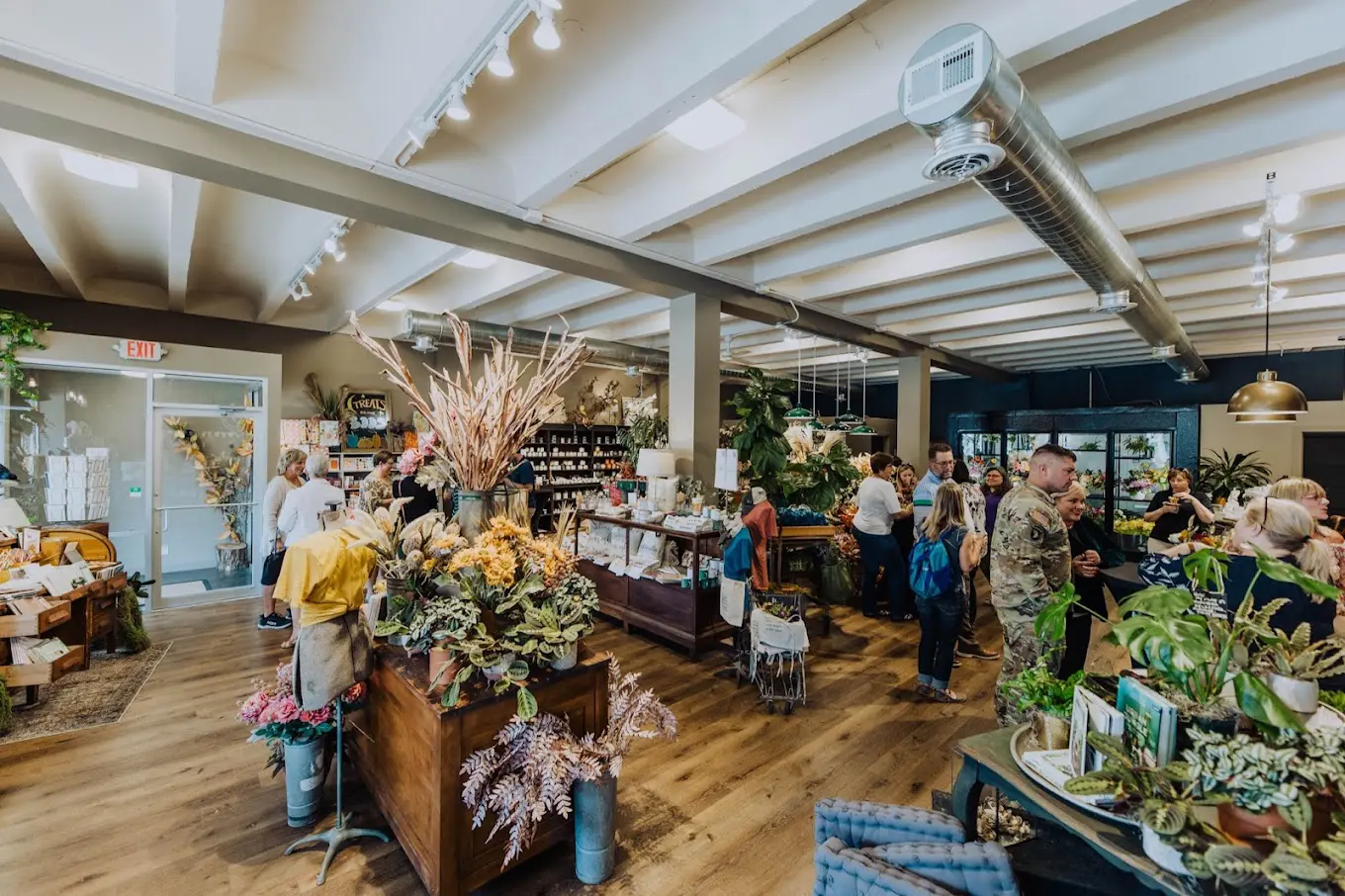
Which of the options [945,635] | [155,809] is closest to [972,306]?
[945,635]

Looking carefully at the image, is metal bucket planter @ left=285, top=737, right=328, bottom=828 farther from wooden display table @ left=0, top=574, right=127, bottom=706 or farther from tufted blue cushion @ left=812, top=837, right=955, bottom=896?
wooden display table @ left=0, top=574, right=127, bottom=706

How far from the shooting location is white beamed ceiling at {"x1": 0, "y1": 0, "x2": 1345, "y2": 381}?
7.52ft

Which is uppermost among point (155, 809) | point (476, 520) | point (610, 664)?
point (476, 520)

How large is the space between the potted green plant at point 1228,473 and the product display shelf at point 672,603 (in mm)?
7814

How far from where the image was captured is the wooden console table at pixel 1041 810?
45.6 inches

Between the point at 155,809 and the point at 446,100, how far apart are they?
3.47 m

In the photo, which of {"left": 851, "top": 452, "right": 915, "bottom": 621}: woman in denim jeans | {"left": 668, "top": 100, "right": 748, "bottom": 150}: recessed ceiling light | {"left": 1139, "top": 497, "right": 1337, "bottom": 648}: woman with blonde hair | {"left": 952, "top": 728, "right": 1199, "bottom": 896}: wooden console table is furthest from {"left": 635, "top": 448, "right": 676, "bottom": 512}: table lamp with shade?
{"left": 952, "top": 728, "right": 1199, "bottom": 896}: wooden console table

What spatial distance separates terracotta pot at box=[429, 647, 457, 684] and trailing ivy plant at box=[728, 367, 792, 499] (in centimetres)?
355

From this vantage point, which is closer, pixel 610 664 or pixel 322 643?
pixel 322 643

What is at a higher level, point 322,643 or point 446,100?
point 446,100

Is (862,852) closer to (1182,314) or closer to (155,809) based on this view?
(155,809)

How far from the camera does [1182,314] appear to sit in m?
6.50

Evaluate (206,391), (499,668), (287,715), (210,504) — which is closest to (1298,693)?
(499,668)

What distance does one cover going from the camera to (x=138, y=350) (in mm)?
5418
